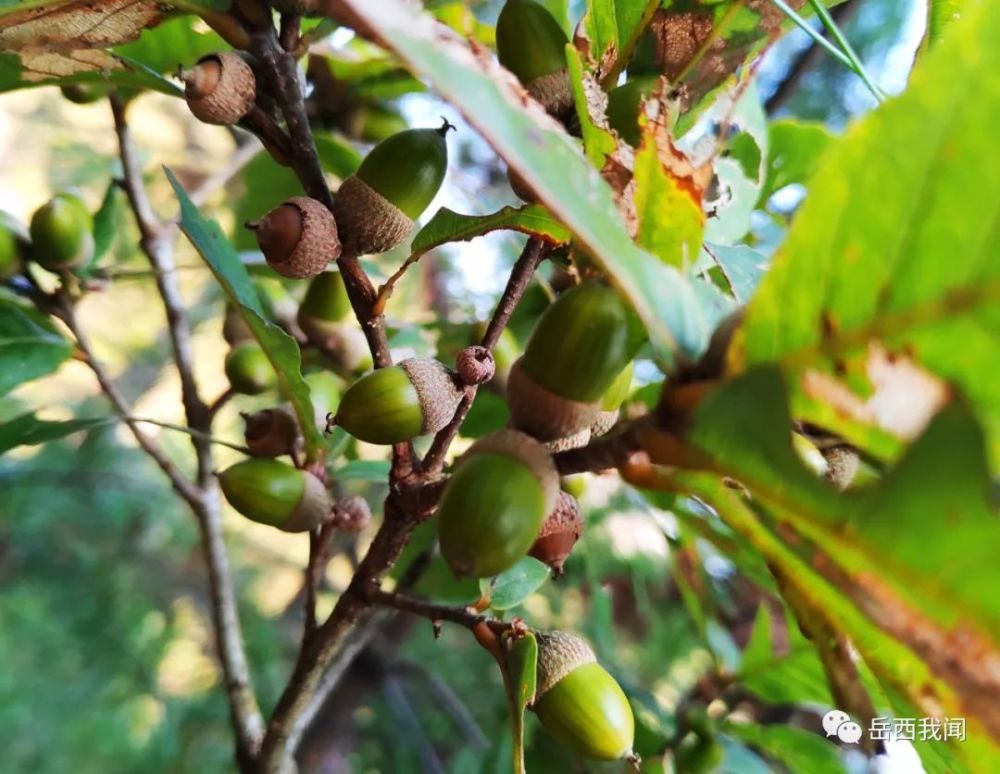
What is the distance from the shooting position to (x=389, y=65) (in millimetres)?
928

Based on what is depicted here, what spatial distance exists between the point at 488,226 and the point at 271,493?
0.26 metres

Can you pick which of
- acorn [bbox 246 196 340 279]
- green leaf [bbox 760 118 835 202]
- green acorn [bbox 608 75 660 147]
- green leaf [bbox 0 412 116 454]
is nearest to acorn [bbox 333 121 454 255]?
acorn [bbox 246 196 340 279]

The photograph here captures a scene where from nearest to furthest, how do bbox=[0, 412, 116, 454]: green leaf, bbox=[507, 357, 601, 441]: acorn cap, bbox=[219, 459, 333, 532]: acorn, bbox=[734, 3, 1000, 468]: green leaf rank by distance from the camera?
1. bbox=[734, 3, 1000, 468]: green leaf
2. bbox=[507, 357, 601, 441]: acorn cap
3. bbox=[219, 459, 333, 532]: acorn
4. bbox=[0, 412, 116, 454]: green leaf

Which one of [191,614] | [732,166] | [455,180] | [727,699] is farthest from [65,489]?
[732,166]

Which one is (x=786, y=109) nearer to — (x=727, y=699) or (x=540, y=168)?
(x=727, y=699)

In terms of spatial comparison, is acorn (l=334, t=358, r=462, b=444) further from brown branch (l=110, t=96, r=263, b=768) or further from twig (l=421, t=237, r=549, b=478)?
brown branch (l=110, t=96, r=263, b=768)

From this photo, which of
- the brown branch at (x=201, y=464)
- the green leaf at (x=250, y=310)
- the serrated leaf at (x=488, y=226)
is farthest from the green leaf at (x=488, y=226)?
the brown branch at (x=201, y=464)

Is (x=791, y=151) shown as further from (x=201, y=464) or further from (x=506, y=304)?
(x=201, y=464)

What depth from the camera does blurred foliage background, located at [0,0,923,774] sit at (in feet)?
4.43

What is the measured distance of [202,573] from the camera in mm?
1864

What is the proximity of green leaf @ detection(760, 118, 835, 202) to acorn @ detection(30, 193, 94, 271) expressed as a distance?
0.72 metres

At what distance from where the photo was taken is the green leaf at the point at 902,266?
0.26 meters

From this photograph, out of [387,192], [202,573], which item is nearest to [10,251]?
[387,192]

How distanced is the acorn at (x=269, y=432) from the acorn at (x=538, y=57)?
32 centimetres
